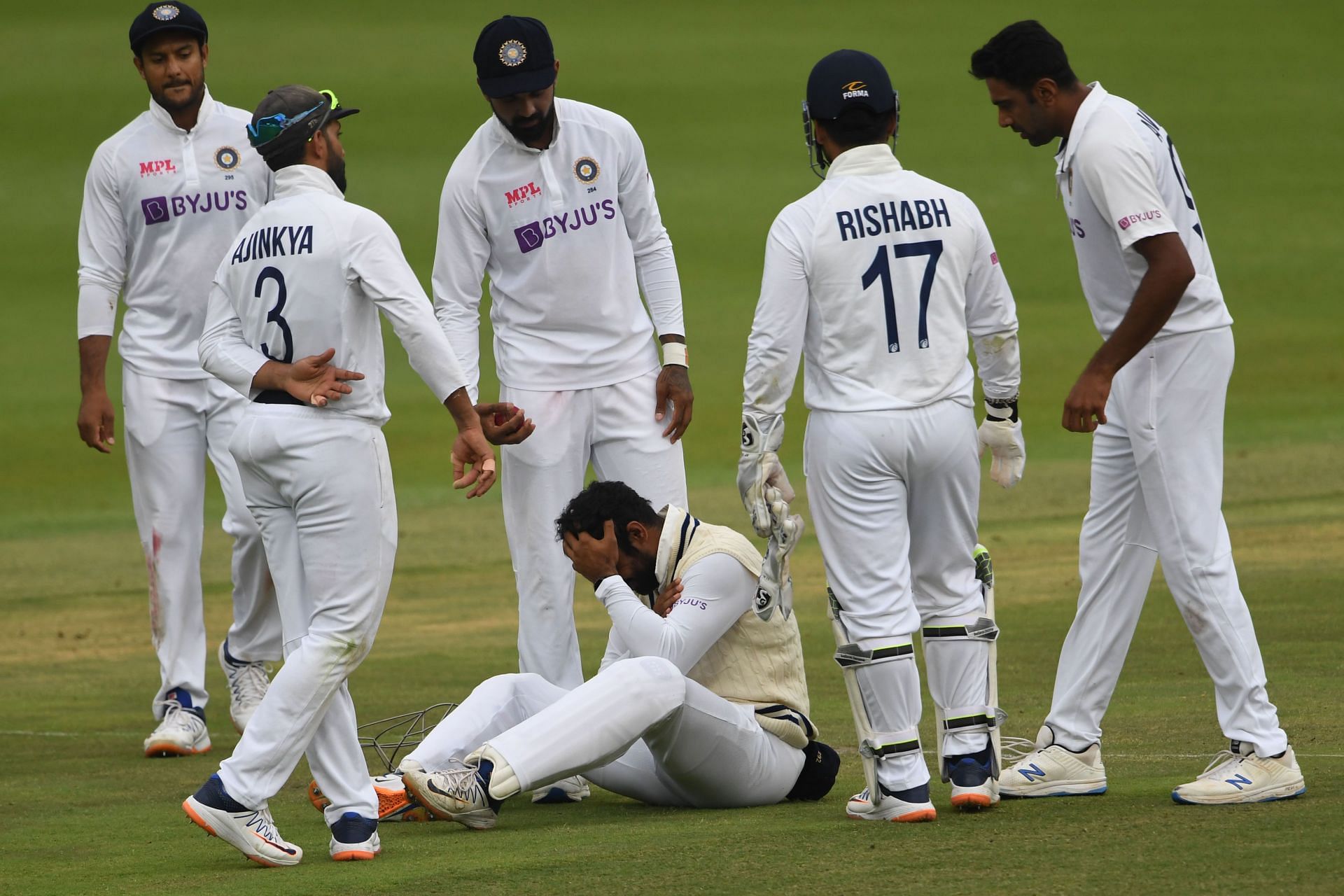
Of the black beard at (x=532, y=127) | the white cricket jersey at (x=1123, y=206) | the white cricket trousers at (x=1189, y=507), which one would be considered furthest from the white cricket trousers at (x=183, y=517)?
the white cricket jersey at (x=1123, y=206)

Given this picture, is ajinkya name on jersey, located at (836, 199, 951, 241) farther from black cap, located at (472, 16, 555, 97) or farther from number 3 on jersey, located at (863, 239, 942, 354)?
black cap, located at (472, 16, 555, 97)

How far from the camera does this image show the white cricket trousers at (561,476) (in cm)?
543

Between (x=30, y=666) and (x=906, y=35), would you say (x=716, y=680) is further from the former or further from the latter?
(x=906, y=35)

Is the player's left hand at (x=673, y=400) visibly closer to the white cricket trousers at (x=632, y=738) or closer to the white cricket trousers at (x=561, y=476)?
the white cricket trousers at (x=561, y=476)

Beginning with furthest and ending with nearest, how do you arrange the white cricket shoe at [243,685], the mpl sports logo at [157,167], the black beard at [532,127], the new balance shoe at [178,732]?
the white cricket shoe at [243,685]
the mpl sports logo at [157,167]
the new balance shoe at [178,732]
the black beard at [532,127]

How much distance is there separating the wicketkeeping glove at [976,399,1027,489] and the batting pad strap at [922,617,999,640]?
36 cm

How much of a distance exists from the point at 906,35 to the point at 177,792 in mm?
24390

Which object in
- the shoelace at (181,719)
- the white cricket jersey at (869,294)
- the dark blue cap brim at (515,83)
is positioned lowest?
the shoelace at (181,719)

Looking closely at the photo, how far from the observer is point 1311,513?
1128cm

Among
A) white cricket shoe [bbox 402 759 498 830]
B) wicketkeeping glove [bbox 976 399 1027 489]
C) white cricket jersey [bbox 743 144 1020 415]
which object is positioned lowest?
white cricket shoe [bbox 402 759 498 830]

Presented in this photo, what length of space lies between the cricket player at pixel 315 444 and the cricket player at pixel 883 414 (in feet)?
2.64

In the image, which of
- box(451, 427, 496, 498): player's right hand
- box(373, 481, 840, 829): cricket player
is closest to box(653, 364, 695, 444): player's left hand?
box(373, 481, 840, 829): cricket player

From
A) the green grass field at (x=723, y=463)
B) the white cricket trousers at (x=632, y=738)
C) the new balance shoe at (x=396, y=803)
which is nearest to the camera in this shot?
the green grass field at (x=723, y=463)

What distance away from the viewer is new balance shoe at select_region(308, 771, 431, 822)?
4703mm
